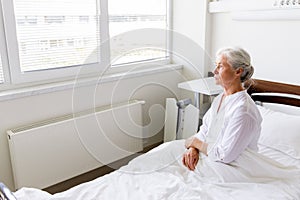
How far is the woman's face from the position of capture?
167cm

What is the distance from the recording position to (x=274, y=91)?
249cm

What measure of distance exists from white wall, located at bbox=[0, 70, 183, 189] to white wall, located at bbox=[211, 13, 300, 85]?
686 mm

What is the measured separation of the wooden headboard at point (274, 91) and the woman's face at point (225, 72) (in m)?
0.71

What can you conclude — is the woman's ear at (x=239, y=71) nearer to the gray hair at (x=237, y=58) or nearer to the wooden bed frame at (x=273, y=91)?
the gray hair at (x=237, y=58)

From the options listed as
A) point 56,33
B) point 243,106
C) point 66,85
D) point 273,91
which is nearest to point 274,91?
point 273,91

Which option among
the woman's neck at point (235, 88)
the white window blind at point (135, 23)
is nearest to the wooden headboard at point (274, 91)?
the woman's neck at point (235, 88)

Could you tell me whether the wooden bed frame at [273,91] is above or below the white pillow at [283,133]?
above

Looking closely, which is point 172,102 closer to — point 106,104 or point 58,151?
point 106,104

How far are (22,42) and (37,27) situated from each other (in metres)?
0.15

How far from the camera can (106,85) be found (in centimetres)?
263

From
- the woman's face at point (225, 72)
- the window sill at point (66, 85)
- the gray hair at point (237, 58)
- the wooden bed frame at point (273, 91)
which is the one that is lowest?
the wooden bed frame at point (273, 91)

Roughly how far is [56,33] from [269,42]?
5.47ft

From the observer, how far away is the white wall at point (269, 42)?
2.37 m

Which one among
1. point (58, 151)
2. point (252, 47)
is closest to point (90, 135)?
point (58, 151)
